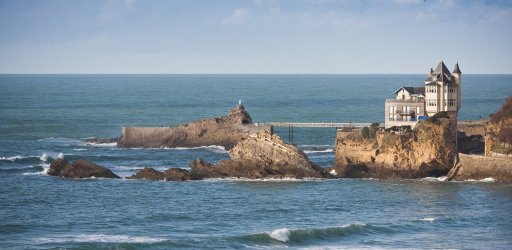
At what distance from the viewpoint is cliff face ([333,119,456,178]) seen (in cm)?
9300

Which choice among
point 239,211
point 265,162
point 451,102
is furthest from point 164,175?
point 451,102

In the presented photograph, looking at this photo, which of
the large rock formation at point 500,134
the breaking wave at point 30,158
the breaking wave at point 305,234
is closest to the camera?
the breaking wave at point 305,234

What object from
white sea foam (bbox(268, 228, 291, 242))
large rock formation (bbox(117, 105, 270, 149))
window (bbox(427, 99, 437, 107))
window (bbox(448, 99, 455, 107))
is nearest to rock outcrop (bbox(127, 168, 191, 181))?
window (bbox(427, 99, 437, 107))

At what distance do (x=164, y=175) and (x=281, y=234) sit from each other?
86.0 feet

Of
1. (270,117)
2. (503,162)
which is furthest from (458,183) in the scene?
(270,117)

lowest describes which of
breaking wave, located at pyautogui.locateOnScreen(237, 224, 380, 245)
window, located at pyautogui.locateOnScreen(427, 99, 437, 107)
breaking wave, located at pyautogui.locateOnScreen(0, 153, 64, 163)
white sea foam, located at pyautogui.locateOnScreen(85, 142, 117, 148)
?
breaking wave, located at pyautogui.locateOnScreen(237, 224, 380, 245)

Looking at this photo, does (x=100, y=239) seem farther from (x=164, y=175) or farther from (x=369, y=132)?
(x=369, y=132)

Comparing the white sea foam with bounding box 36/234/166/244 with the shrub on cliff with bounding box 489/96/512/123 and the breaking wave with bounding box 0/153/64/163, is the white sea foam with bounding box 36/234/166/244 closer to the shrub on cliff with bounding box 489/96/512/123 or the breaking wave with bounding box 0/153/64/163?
the shrub on cliff with bounding box 489/96/512/123

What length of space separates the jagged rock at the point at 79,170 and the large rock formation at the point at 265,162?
7486mm

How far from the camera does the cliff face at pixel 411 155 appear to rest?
9300 cm

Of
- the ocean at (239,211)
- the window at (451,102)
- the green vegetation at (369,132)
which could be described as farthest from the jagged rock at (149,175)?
the window at (451,102)

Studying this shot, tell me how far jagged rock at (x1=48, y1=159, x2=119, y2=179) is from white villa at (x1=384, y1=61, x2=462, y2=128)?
85.7ft

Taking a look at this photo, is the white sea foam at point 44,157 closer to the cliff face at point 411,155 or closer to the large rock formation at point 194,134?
the large rock formation at point 194,134

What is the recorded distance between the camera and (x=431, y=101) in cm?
10344
